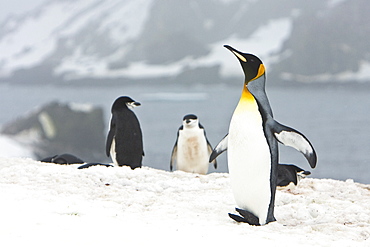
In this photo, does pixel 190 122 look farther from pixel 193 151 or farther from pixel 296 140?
pixel 296 140

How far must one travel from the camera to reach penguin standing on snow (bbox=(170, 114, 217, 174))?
5.86m

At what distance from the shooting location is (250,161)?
2.90 m

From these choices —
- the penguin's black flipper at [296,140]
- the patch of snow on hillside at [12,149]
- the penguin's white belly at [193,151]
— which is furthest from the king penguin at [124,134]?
the patch of snow on hillside at [12,149]

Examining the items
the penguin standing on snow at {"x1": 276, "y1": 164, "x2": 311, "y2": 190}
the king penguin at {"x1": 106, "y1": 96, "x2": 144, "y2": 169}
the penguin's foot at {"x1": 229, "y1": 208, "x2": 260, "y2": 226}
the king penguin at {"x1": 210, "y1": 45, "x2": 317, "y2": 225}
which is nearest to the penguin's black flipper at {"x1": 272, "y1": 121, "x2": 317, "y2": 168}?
the king penguin at {"x1": 210, "y1": 45, "x2": 317, "y2": 225}

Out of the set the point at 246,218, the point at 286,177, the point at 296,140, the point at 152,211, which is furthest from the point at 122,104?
the point at 296,140

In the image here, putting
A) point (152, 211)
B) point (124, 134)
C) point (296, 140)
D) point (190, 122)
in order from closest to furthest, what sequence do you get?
1. point (296, 140)
2. point (152, 211)
3. point (124, 134)
4. point (190, 122)

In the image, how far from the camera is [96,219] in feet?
8.23

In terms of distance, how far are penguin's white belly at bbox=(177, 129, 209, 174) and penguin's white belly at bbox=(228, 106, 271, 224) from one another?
290cm

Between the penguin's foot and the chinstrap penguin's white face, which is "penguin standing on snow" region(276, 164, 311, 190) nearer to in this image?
the penguin's foot

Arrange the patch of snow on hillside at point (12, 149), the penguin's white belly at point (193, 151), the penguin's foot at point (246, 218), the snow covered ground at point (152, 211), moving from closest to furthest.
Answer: the snow covered ground at point (152, 211), the penguin's foot at point (246, 218), the penguin's white belly at point (193, 151), the patch of snow on hillside at point (12, 149)

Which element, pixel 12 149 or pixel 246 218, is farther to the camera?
pixel 12 149

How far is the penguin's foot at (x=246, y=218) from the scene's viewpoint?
9.43 ft

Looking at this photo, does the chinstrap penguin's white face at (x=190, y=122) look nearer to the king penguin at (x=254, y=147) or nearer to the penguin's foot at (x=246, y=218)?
the king penguin at (x=254, y=147)

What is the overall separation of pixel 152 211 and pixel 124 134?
2208 mm
